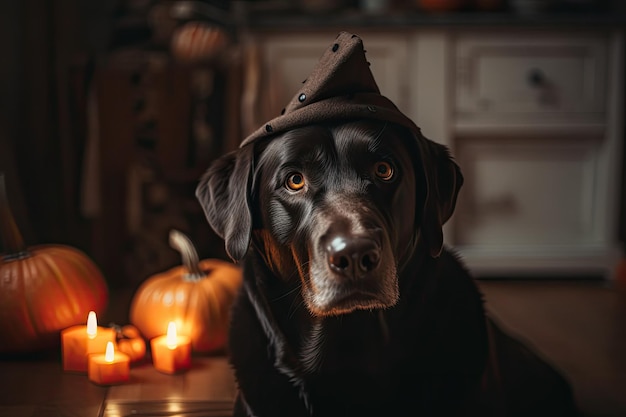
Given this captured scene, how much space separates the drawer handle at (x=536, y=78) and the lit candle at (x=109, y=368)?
6.38 feet

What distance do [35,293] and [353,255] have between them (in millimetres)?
1073

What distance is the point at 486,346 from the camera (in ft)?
4.10

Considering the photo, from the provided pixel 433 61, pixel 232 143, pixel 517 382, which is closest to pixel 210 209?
pixel 517 382

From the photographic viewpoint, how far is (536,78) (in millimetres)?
2717

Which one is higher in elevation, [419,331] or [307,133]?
[307,133]

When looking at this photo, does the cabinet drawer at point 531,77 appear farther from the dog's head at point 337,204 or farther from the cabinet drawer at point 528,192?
the dog's head at point 337,204

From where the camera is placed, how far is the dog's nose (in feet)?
3.35

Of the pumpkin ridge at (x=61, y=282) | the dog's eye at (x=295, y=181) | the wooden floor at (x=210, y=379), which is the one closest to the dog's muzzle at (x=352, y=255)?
the dog's eye at (x=295, y=181)

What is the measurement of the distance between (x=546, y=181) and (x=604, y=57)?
21.7 inches

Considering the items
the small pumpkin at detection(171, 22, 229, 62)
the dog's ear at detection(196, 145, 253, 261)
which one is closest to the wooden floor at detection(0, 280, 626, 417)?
the dog's ear at detection(196, 145, 253, 261)

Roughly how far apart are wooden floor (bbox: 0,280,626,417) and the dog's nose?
2.14 feet

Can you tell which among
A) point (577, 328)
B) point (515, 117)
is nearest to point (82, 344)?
point (577, 328)

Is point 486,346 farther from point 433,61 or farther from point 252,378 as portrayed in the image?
point 433,61

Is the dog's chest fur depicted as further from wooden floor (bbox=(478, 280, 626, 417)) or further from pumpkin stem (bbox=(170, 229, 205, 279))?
pumpkin stem (bbox=(170, 229, 205, 279))
